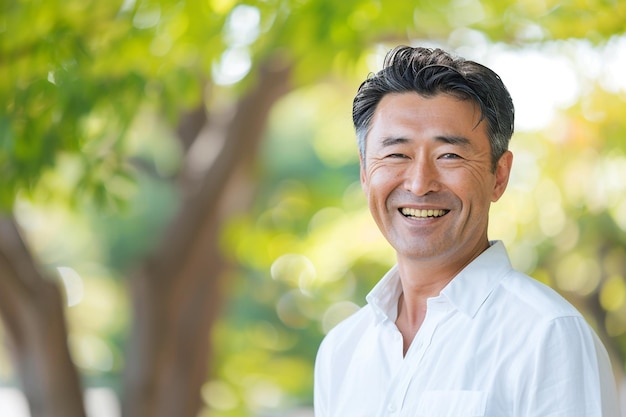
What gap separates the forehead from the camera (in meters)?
1.98

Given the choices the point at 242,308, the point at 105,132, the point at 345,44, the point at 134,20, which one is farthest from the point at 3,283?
the point at 242,308

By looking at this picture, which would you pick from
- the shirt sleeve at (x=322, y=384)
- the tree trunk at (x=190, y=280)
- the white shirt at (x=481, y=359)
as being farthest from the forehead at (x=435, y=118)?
the tree trunk at (x=190, y=280)

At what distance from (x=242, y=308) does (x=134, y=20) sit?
13550mm

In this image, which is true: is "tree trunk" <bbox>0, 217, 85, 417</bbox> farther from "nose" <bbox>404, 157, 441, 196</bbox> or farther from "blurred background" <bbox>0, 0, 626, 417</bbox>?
"nose" <bbox>404, 157, 441, 196</bbox>

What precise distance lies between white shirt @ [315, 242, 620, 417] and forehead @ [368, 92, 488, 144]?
274 mm

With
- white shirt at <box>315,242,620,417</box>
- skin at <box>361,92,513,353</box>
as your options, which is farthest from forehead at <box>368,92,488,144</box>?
white shirt at <box>315,242,620,417</box>

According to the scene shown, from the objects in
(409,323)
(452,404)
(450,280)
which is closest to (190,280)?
(409,323)

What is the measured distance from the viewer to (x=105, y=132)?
446cm

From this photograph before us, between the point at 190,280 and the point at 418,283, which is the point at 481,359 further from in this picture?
the point at 190,280

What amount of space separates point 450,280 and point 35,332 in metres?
5.16

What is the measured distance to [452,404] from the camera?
1.85 metres

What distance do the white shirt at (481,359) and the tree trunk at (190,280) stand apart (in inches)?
192

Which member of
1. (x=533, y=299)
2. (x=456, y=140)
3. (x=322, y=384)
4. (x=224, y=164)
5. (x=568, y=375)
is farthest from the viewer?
(x=224, y=164)

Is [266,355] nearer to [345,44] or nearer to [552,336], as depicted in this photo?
[345,44]
